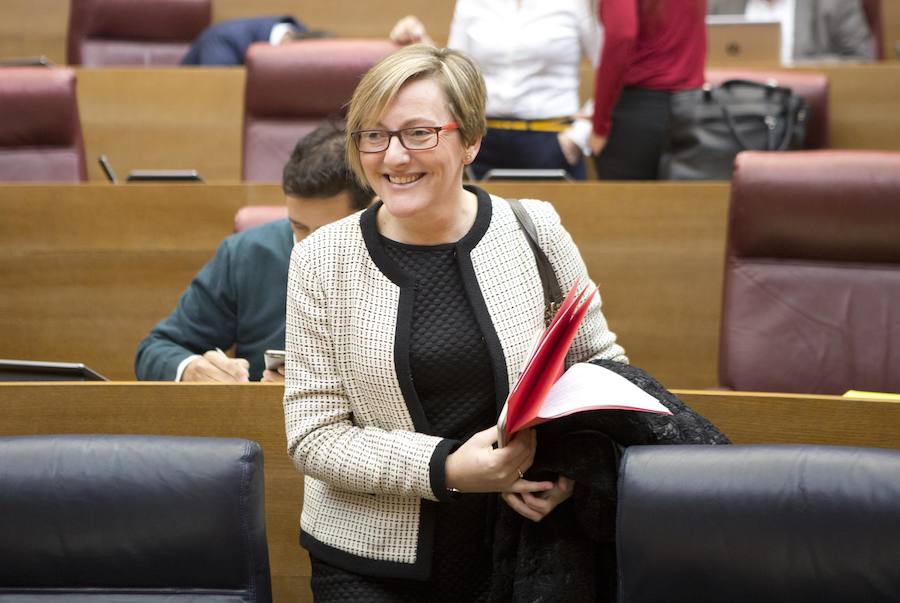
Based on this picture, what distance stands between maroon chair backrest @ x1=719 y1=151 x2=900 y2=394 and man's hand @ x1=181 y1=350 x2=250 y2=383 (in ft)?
2.64

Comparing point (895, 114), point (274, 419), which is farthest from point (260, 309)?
point (895, 114)

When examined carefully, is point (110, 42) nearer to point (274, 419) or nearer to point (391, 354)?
point (274, 419)

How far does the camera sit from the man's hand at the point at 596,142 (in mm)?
2496

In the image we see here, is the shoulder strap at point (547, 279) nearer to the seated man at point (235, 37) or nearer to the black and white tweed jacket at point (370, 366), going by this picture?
the black and white tweed jacket at point (370, 366)

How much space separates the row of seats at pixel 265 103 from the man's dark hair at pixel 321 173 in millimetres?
1085

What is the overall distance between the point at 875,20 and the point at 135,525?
3162 millimetres

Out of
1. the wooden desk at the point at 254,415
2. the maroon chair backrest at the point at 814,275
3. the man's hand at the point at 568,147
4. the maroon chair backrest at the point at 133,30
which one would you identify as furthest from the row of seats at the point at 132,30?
the wooden desk at the point at 254,415

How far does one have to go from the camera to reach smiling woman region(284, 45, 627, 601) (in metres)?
1.12

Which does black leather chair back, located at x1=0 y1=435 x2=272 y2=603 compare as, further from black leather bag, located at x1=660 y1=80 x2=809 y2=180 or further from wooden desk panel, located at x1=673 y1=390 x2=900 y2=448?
black leather bag, located at x1=660 y1=80 x2=809 y2=180

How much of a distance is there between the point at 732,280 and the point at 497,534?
91cm

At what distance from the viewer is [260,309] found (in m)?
1.75

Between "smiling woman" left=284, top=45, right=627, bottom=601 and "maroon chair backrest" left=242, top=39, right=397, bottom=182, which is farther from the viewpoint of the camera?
"maroon chair backrest" left=242, top=39, right=397, bottom=182

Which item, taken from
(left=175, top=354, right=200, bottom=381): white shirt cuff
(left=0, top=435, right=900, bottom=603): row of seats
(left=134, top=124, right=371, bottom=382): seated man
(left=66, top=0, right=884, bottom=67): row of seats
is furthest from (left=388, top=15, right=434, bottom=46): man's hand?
(left=0, top=435, right=900, bottom=603): row of seats

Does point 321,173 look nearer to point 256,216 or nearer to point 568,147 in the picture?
point 256,216
